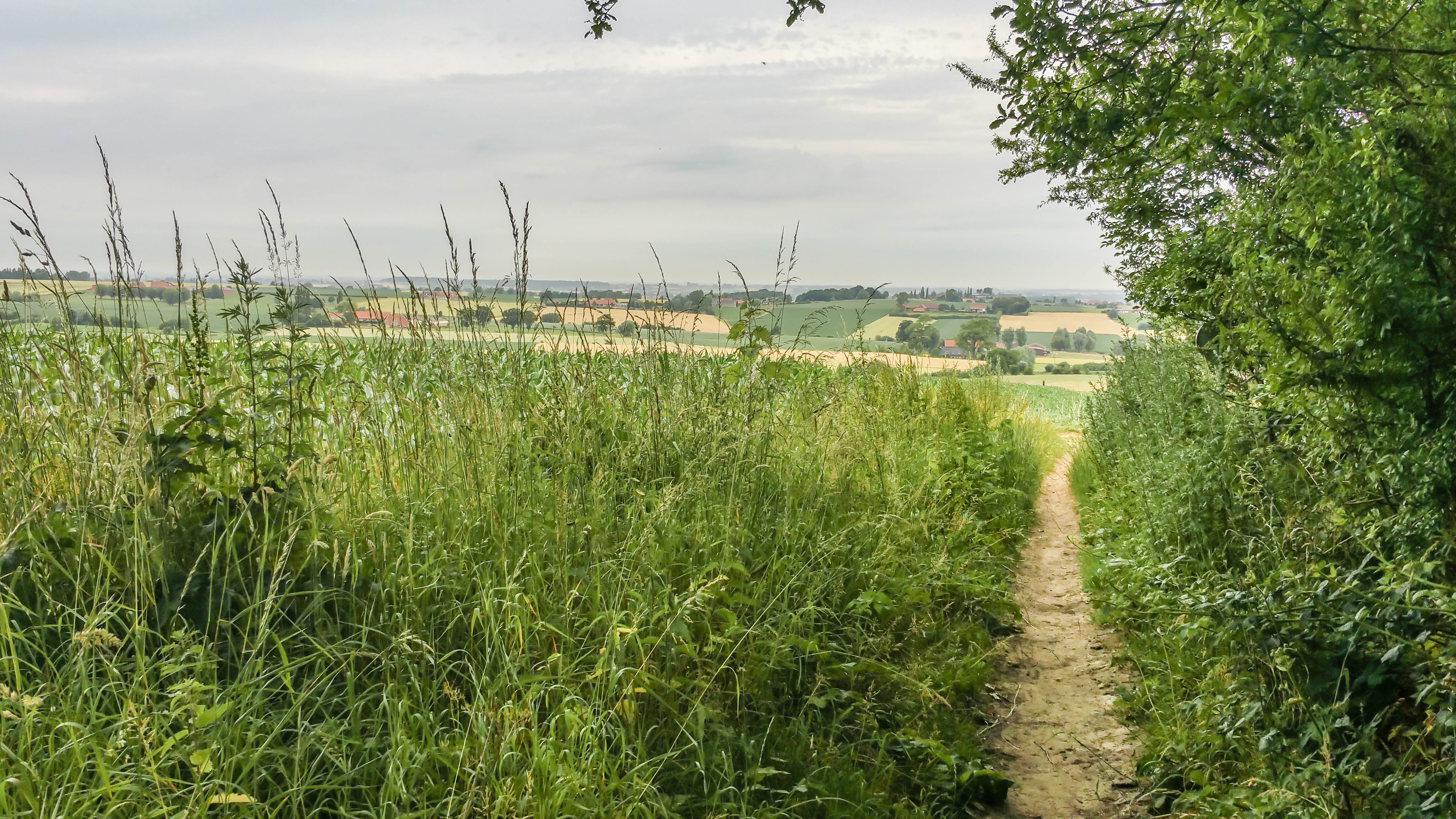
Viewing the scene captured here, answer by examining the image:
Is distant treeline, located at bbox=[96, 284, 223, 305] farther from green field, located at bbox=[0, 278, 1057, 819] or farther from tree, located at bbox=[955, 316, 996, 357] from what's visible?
tree, located at bbox=[955, 316, 996, 357]

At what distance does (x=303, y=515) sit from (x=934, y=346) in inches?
381

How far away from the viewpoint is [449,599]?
3549mm

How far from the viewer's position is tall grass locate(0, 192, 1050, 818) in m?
2.71

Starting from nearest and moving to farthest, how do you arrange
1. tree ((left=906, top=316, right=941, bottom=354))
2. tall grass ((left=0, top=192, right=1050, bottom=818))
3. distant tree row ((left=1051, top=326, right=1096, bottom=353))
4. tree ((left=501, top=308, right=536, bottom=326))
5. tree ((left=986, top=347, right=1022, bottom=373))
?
tall grass ((left=0, top=192, right=1050, bottom=818))
tree ((left=501, top=308, right=536, bottom=326))
tree ((left=906, top=316, right=941, bottom=354))
tree ((left=986, top=347, right=1022, bottom=373))
distant tree row ((left=1051, top=326, right=1096, bottom=353))

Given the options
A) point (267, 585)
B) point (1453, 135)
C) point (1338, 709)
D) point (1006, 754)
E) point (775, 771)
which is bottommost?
point (1006, 754)

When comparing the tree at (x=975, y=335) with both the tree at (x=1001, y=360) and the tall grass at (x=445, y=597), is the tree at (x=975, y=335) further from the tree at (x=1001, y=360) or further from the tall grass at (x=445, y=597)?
the tall grass at (x=445, y=597)

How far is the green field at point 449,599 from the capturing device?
107 inches

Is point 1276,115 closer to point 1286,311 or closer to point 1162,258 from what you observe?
point 1286,311

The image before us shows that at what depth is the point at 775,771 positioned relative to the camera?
3191 millimetres

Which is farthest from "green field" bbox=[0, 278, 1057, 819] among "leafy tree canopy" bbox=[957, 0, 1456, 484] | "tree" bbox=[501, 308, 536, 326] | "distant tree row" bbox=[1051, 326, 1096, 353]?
"distant tree row" bbox=[1051, 326, 1096, 353]

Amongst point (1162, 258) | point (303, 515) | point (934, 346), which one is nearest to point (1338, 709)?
point (303, 515)

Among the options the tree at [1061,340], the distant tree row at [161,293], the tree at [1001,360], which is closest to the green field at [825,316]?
the distant tree row at [161,293]

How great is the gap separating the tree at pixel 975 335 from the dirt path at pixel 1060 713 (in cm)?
734

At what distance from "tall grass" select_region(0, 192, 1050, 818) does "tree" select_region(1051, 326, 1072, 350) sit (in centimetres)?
3531
